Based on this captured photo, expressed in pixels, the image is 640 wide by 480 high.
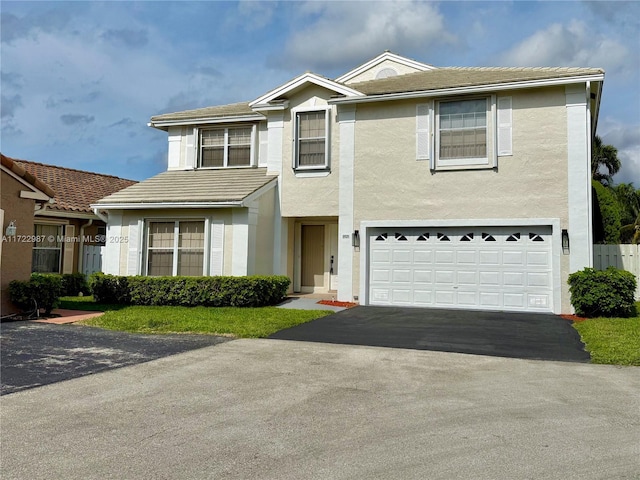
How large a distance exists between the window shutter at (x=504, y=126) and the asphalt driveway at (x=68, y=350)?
30.6 feet

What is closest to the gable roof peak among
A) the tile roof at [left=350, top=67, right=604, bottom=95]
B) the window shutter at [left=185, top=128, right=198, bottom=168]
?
the tile roof at [left=350, top=67, right=604, bottom=95]

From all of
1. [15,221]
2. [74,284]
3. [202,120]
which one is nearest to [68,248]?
[74,284]

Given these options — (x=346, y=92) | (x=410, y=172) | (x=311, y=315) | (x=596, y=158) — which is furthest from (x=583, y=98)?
(x=596, y=158)

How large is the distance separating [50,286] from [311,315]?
21.1 feet

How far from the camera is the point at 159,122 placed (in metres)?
18.9

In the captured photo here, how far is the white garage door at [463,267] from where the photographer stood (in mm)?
13859

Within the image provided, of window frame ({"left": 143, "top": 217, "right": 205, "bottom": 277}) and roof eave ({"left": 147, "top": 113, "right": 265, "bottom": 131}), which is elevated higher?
roof eave ({"left": 147, "top": 113, "right": 265, "bottom": 131})

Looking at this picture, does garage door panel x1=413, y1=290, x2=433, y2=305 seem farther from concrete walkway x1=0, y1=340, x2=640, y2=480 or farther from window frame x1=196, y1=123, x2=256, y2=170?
window frame x1=196, y1=123, x2=256, y2=170

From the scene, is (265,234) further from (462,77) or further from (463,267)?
(462,77)

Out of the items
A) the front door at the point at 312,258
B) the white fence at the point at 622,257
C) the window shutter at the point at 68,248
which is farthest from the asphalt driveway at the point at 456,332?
the window shutter at the point at 68,248

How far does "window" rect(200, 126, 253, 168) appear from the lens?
18.1 metres

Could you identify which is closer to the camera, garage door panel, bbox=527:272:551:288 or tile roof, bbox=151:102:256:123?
garage door panel, bbox=527:272:551:288

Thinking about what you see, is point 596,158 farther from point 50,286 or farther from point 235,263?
point 50,286

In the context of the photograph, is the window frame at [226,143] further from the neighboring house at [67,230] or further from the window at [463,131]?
the window at [463,131]
